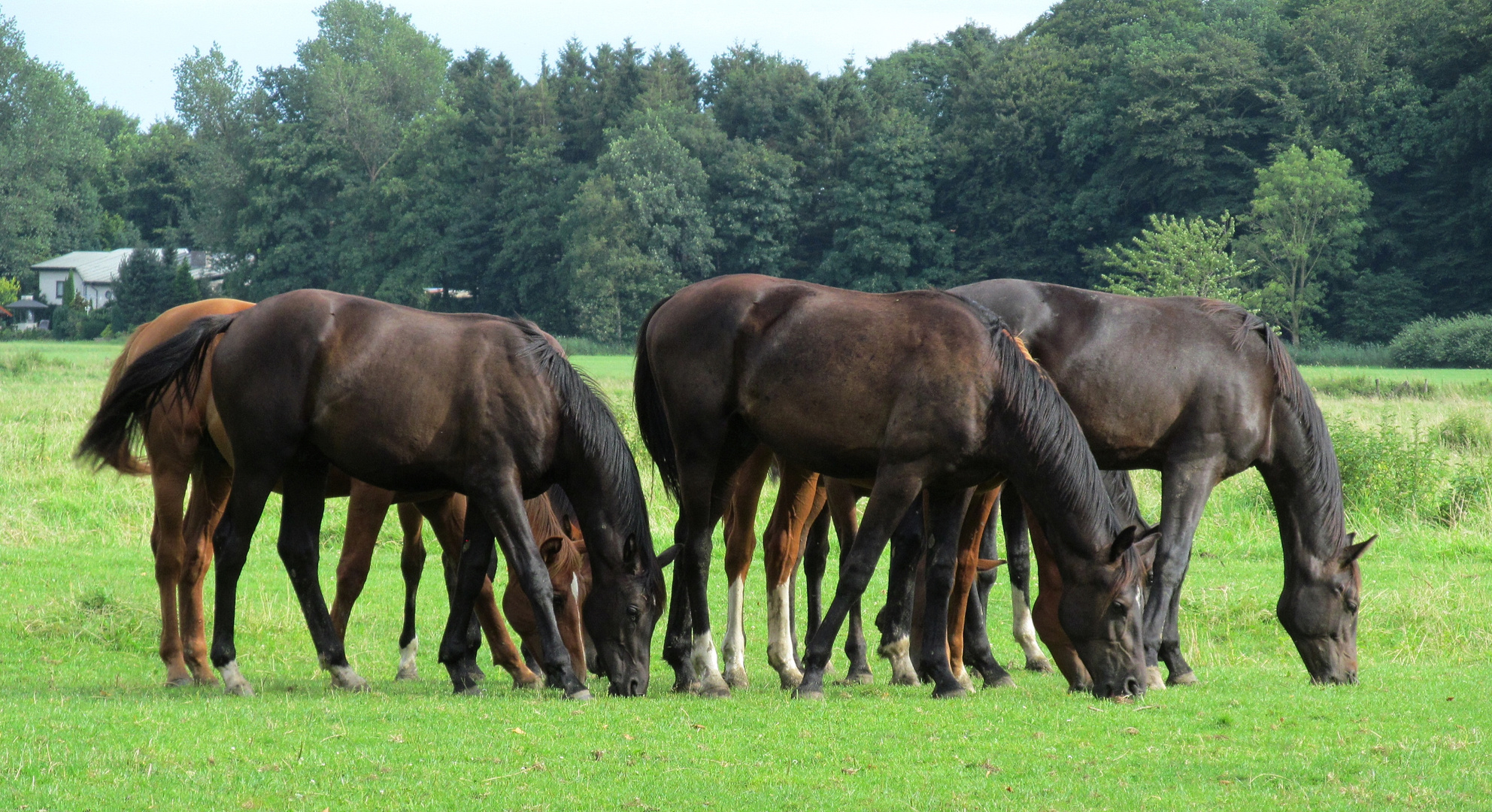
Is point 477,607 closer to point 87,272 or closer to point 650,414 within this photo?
point 650,414

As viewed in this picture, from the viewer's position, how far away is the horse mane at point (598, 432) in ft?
24.0

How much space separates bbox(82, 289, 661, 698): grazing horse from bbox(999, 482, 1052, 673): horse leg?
2.90 m

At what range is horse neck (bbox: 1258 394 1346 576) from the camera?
8172 mm

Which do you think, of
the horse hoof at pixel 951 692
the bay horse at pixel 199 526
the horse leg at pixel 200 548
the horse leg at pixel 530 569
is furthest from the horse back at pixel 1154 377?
the horse leg at pixel 200 548

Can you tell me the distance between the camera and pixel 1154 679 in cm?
771

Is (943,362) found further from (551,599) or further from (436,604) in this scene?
(436,604)

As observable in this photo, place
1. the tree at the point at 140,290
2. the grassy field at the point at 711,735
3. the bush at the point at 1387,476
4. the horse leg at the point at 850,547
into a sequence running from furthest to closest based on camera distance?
the tree at the point at 140,290, the bush at the point at 1387,476, the horse leg at the point at 850,547, the grassy field at the point at 711,735

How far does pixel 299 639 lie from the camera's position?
32.7ft

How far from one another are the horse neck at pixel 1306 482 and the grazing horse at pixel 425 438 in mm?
4008

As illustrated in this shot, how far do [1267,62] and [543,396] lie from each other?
213 ft

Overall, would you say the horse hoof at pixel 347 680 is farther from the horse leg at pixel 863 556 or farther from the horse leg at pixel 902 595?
the horse leg at pixel 902 595

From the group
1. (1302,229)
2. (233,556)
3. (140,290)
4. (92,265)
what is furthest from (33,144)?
(233,556)

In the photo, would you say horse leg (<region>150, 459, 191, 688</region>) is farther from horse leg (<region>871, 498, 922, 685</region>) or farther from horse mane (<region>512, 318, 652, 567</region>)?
horse leg (<region>871, 498, 922, 685</region>)

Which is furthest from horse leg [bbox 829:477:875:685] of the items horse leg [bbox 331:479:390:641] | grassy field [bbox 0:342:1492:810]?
horse leg [bbox 331:479:390:641]
